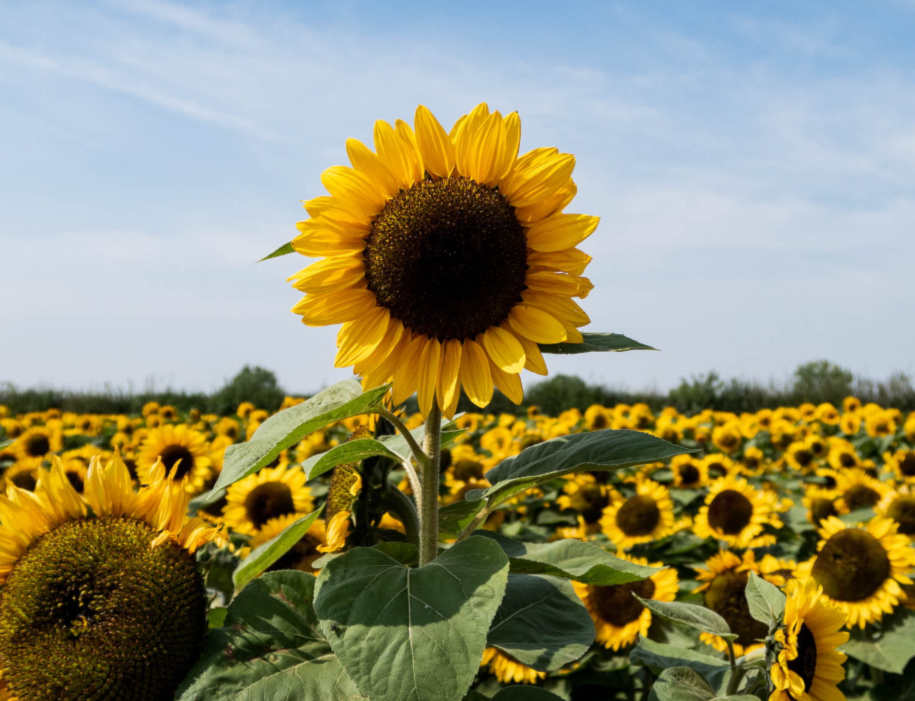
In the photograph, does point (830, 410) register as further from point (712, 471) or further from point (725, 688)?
point (725, 688)

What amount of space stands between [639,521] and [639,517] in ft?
0.08

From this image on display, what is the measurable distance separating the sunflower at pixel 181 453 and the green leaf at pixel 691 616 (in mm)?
3307

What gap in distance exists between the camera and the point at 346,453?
1.62m

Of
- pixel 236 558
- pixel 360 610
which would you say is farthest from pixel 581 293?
pixel 236 558

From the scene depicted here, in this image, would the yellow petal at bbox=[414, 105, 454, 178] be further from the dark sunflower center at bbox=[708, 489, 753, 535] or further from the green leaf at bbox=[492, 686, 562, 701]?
the dark sunflower center at bbox=[708, 489, 753, 535]

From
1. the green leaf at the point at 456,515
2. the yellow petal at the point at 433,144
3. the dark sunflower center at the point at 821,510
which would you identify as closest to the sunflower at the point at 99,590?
the green leaf at the point at 456,515

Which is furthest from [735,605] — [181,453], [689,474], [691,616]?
[181,453]

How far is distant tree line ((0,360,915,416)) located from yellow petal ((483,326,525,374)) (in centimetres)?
1484

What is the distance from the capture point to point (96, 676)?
1535 mm

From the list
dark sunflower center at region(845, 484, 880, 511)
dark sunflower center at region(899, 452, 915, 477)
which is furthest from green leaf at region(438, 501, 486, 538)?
dark sunflower center at region(899, 452, 915, 477)

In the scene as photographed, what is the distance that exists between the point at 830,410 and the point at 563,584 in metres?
9.93

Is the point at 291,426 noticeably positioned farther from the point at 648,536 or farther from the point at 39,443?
the point at 39,443

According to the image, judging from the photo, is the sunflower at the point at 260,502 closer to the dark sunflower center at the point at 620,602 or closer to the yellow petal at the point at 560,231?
the dark sunflower center at the point at 620,602

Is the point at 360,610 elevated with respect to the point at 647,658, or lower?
elevated
